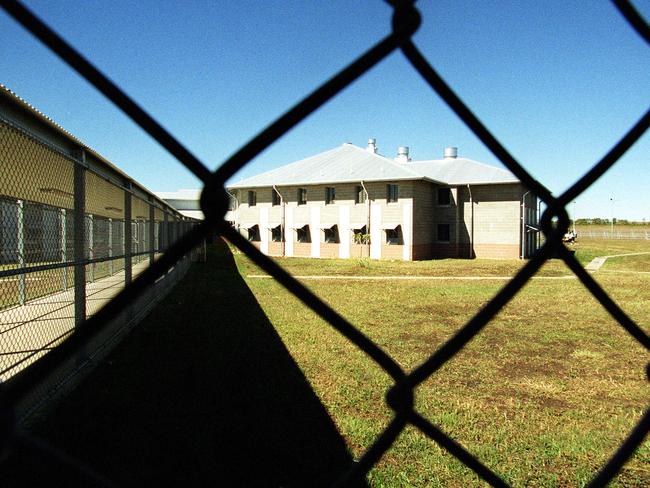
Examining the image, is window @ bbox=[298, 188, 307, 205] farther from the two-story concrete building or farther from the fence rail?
the fence rail

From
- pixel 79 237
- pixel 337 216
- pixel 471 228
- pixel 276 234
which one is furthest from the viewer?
pixel 276 234


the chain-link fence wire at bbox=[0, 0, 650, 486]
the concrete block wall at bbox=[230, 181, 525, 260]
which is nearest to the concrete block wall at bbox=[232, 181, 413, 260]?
the concrete block wall at bbox=[230, 181, 525, 260]

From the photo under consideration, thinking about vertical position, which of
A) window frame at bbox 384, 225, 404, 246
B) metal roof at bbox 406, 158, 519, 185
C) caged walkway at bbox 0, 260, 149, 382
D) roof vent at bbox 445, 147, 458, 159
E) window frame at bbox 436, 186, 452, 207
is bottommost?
caged walkway at bbox 0, 260, 149, 382

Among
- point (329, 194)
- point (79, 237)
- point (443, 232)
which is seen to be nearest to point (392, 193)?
point (329, 194)

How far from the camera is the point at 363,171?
34344 millimetres

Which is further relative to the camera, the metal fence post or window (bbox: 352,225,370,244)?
window (bbox: 352,225,370,244)

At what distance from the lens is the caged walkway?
5.42 meters

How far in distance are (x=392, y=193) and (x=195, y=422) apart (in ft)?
96.2

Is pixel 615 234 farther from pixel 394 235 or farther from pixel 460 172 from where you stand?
pixel 394 235

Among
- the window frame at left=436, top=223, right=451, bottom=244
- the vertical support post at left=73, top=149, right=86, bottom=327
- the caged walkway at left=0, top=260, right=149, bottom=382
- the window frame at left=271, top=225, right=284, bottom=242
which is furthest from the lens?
the window frame at left=271, top=225, right=284, bottom=242

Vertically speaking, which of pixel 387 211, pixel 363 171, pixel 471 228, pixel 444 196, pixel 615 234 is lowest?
pixel 615 234

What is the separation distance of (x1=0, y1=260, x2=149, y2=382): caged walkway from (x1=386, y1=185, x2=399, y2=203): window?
2426 cm

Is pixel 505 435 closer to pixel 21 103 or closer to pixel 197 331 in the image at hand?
pixel 21 103

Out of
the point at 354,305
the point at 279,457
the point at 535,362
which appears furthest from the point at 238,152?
the point at 354,305
